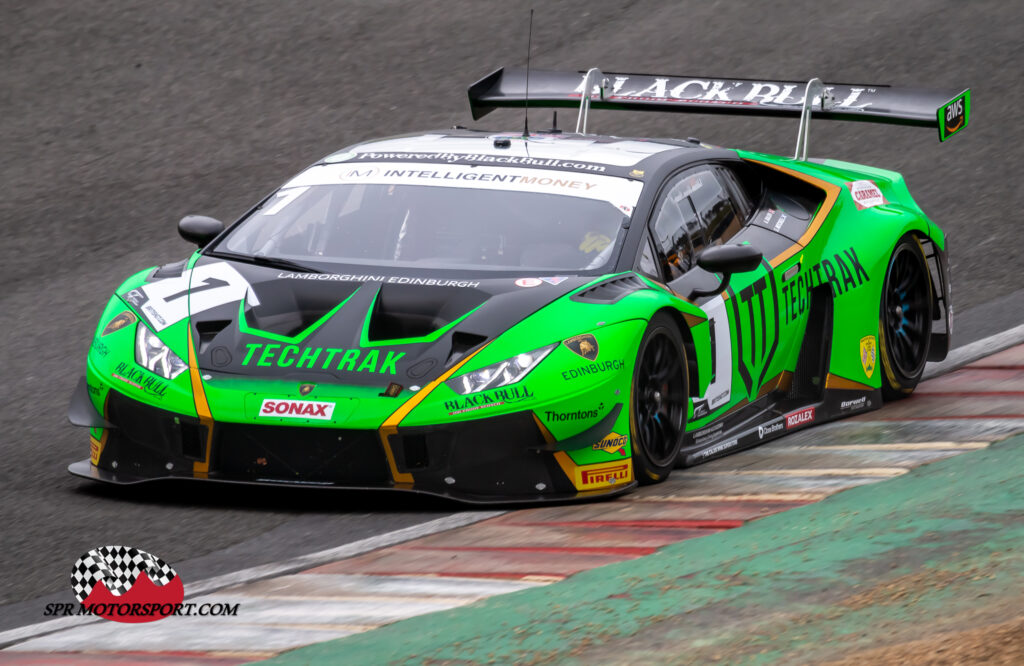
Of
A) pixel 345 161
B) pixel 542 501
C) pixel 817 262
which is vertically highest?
pixel 345 161

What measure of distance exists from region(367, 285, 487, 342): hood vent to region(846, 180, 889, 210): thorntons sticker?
2.74 meters

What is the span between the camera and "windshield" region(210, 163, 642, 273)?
7.29 metres

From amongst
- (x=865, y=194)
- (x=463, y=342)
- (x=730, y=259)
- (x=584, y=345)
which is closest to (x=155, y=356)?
(x=463, y=342)

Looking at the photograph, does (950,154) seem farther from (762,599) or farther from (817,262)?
(762,599)

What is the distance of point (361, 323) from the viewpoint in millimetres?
6660

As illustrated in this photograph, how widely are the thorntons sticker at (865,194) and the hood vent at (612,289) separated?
2.11 m

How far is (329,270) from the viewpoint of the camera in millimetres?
7113

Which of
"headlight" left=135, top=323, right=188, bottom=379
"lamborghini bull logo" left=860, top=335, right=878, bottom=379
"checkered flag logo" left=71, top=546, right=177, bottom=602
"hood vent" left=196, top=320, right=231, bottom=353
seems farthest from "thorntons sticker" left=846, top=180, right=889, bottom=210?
"checkered flag logo" left=71, top=546, right=177, bottom=602

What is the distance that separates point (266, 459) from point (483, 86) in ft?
13.9

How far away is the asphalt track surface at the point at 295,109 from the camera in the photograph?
10594 millimetres

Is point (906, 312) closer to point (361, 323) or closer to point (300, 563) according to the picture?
point (361, 323)

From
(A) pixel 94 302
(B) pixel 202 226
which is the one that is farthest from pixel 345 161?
(A) pixel 94 302

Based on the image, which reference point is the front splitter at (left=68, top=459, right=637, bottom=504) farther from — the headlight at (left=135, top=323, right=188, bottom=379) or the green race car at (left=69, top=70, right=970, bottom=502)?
the headlight at (left=135, top=323, right=188, bottom=379)

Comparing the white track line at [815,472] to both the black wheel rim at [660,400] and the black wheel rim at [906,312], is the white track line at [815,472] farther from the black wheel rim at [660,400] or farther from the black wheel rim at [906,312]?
the black wheel rim at [906,312]
